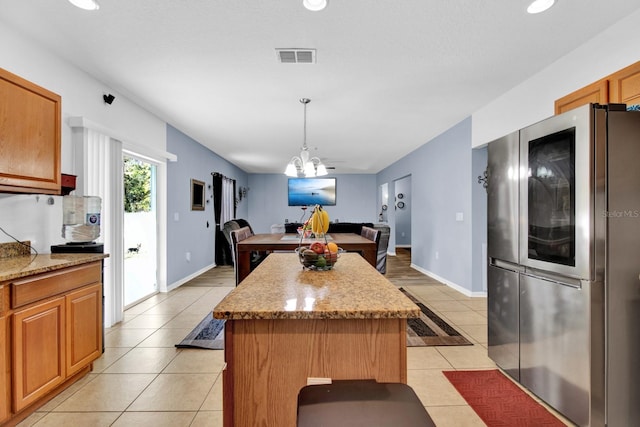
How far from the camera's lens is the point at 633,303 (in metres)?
1.57

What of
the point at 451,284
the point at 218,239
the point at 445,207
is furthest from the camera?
the point at 218,239

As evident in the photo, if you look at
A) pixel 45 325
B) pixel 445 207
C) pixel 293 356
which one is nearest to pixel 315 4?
pixel 293 356

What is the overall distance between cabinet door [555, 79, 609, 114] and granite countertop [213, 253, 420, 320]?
2.03 m

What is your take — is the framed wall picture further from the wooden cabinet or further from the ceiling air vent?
the wooden cabinet

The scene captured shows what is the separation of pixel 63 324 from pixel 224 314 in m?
1.58

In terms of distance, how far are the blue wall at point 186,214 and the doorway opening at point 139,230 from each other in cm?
20

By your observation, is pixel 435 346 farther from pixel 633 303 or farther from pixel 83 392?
pixel 83 392

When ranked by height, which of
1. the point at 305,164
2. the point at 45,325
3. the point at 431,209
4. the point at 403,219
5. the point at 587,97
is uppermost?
the point at 587,97

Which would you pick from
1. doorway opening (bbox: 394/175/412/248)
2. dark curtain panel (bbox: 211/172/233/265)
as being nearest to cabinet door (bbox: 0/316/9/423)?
dark curtain panel (bbox: 211/172/233/265)

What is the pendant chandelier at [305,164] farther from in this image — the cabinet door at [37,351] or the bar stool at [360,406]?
the bar stool at [360,406]

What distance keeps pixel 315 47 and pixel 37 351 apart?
2572 millimetres

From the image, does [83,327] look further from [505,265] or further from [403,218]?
[403,218]

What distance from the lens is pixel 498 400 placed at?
6.39 ft

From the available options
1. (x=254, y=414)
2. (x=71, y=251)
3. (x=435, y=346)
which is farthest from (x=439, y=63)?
(x=71, y=251)
